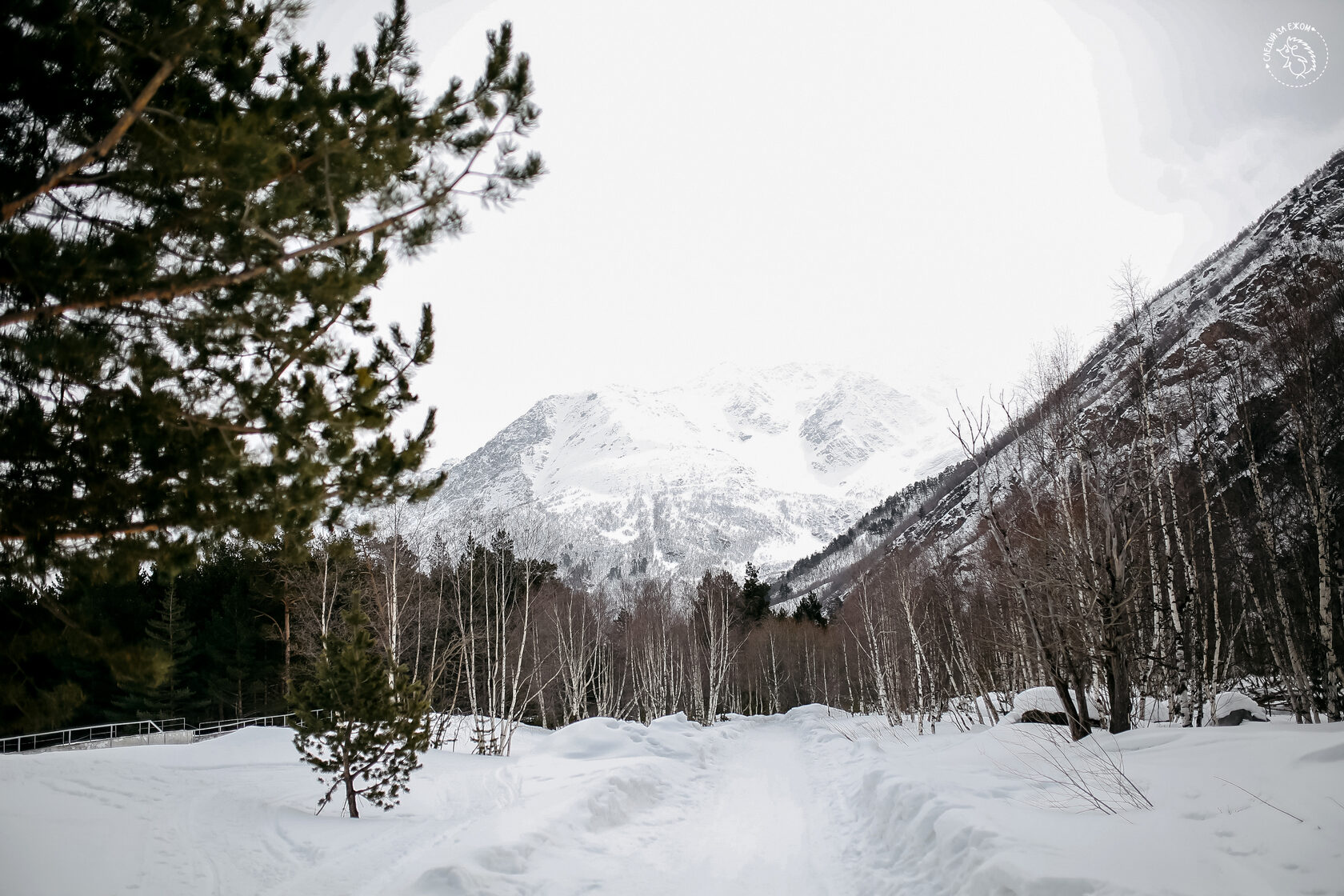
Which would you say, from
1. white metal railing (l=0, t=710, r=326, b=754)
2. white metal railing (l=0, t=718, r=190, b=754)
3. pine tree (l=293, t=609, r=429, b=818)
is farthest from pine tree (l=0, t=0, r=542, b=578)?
white metal railing (l=0, t=718, r=190, b=754)

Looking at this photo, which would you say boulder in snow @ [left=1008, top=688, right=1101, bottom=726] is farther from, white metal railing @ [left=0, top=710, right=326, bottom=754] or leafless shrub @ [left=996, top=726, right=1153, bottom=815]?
white metal railing @ [left=0, top=710, right=326, bottom=754]

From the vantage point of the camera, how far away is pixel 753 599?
53094 mm

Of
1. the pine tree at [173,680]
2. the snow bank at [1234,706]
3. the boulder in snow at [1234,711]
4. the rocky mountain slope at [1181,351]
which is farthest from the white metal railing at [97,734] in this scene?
the snow bank at [1234,706]

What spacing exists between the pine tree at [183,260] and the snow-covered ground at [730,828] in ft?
11.9

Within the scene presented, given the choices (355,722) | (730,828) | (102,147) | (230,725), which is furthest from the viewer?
(230,725)

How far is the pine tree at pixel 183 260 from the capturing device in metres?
3.02

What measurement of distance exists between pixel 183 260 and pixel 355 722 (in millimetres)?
7577

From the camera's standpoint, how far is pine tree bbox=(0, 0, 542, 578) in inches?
119

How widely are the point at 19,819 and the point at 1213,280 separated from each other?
114m

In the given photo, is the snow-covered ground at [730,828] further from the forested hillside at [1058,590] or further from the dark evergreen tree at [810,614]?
the dark evergreen tree at [810,614]

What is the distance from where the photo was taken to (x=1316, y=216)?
67.6 metres

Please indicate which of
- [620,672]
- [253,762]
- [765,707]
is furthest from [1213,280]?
[253,762]

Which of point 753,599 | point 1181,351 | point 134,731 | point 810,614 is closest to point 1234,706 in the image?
point 1181,351

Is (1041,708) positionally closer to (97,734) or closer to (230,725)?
(230,725)
